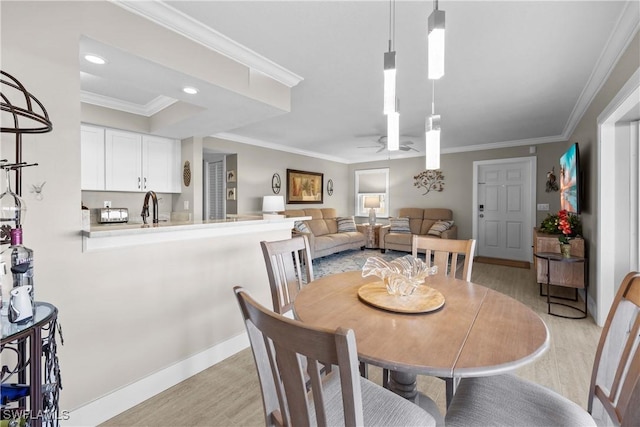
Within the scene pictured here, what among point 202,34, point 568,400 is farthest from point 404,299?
point 202,34

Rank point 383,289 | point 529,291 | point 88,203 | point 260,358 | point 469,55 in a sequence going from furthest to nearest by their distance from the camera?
point 529,291
point 88,203
point 469,55
point 383,289
point 260,358

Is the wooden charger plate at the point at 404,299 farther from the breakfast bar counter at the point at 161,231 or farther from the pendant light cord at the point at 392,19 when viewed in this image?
the pendant light cord at the point at 392,19

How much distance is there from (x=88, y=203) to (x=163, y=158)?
1019mm

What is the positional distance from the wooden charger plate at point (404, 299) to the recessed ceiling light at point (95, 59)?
2088mm

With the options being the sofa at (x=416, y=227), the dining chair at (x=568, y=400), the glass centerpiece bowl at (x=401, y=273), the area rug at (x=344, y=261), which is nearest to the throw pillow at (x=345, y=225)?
the area rug at (x=344, y=261)

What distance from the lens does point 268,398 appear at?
92 centimetres

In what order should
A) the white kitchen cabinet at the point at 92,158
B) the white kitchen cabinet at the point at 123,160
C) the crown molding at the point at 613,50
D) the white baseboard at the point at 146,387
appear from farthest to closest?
the white kitchen cabinet at the point at 123,160
the white kitchen cabinet at the point at 92,158
the crown molding at the point at 613,50
the white baseboard at the point at 146,387

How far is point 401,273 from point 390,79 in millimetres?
901

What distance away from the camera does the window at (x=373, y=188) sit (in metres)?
7.38

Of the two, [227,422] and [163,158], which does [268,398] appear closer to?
[227,422]

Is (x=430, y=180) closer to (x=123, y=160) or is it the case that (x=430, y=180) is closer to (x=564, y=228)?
(x=564, y=228)

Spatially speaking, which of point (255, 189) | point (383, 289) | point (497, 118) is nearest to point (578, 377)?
point (383, 289)

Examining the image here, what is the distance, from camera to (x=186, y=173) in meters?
4.00

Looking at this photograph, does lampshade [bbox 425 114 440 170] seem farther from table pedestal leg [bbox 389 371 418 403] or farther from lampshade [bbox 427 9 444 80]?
table pedestal leg [bbox 389 371 418 403]
